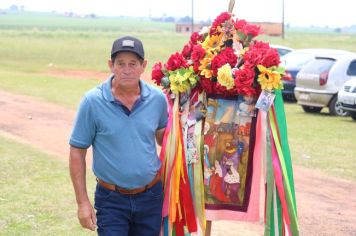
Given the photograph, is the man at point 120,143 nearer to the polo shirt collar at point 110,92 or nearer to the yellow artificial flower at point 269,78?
the polo shirt collar at point 110,92

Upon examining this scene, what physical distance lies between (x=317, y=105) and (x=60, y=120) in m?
6.05

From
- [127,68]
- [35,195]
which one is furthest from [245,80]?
[35,195]

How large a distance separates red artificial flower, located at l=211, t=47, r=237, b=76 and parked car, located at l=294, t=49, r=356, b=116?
40.6 ft

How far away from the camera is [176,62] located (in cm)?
478

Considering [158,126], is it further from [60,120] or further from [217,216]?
[60,120]

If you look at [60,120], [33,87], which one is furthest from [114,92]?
[33,87]

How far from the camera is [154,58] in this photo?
135ft

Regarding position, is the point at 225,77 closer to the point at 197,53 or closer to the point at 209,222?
the point at 197,53

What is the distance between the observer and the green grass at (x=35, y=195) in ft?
22.4

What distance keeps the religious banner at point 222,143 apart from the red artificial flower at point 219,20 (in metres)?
0.01

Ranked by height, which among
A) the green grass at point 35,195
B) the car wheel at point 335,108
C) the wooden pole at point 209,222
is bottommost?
Answer: the car wheel at point 335,108

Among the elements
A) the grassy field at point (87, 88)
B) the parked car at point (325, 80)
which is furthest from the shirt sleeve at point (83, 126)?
the parked car at point (325, 80)

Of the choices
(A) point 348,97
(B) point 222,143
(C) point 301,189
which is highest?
(B) point 222,143

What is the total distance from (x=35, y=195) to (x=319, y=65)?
10901 mm
